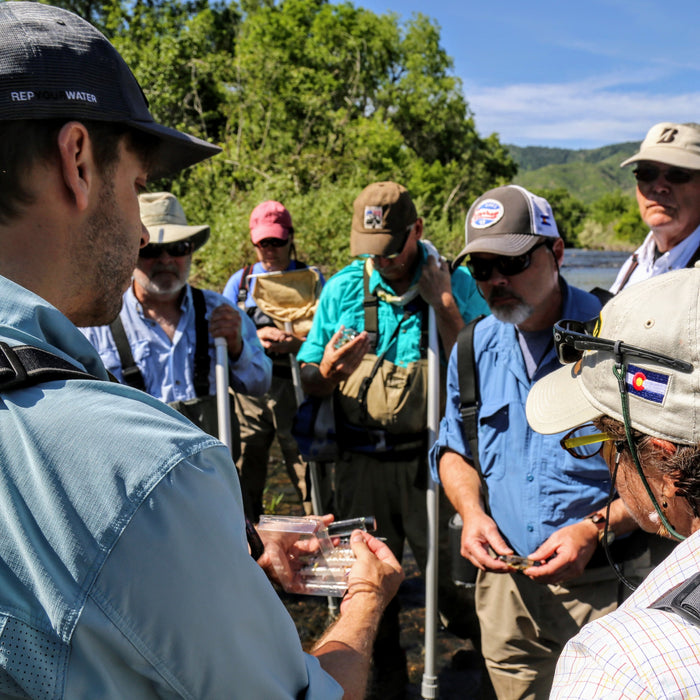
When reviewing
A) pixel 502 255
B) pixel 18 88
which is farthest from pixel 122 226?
Result: pixel 502 255

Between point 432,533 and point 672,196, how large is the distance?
2399 mm

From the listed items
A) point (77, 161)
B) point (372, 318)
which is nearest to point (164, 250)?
point (372, 318)

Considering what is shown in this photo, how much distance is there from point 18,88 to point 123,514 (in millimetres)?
769

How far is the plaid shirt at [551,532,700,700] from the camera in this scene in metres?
0.90

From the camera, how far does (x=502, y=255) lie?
282 cm

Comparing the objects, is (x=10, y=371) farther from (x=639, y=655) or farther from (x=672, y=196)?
(x=672, y=196)

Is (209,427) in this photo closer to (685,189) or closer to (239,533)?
(239,533)

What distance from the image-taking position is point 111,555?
84cm

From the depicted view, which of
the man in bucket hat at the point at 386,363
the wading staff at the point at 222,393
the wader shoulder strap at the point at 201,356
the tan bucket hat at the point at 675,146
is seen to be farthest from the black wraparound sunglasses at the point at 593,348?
the tan bucket hat at the point at 675,146

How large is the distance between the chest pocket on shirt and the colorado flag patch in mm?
1301

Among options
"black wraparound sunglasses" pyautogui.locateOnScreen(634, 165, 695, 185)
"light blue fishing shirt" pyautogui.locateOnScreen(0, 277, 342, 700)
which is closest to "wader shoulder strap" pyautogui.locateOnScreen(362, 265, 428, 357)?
"black wraparound sunglasses" pyautogui.locateOnScreen(634, 165, 695, 185)

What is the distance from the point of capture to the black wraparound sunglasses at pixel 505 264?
280 cm

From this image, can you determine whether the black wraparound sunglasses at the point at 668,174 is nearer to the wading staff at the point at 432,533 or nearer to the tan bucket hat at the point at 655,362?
the wading staff at the point at 432,533

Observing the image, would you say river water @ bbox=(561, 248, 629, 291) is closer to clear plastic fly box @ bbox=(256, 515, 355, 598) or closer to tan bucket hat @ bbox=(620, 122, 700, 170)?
tan bucket hat @ bbox=(620, 122, 700, 170)
